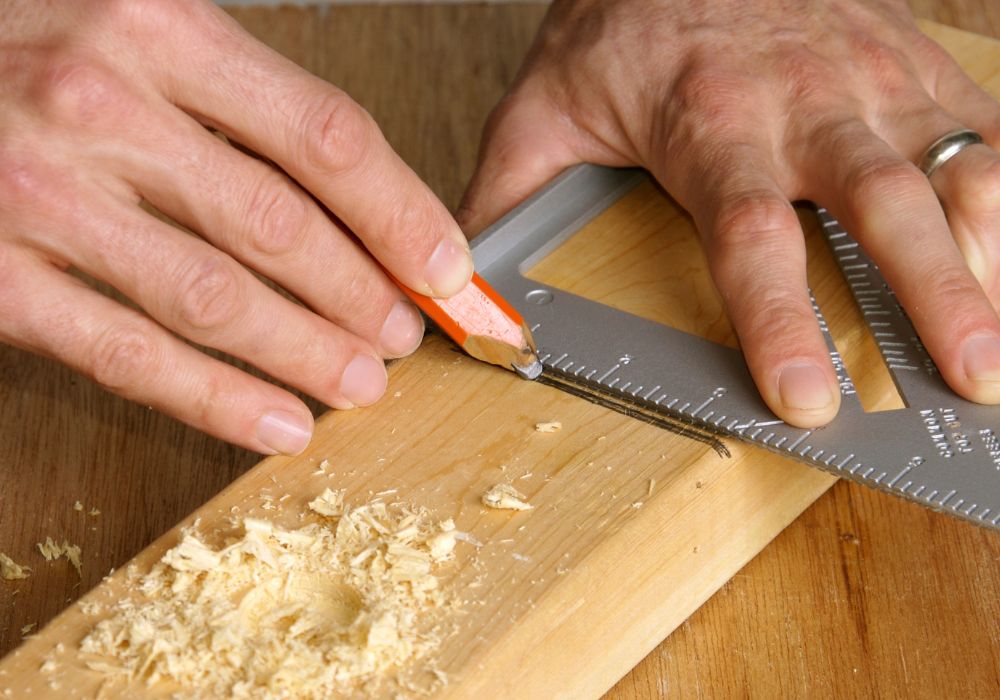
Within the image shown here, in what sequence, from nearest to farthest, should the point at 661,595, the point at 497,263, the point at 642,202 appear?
the point at 661,595
the point at 497,263
the point at 642,202

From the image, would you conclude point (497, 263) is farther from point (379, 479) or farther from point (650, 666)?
point (650, 666)

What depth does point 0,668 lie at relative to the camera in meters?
0.98

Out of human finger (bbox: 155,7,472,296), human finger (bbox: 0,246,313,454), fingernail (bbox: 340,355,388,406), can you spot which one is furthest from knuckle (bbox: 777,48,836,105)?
human finger (bbox: 0,246,313,454)

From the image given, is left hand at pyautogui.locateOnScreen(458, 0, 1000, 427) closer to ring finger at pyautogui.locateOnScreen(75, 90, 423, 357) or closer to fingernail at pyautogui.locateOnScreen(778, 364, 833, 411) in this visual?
fingernail at pyautogui.locateOnScreen(778, 364, 833, 411)

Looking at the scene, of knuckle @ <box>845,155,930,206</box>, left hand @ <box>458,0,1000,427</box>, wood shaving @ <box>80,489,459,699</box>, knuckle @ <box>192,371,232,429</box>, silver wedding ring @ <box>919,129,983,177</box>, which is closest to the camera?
wood shaving @ <box>80,489,459,699</box>

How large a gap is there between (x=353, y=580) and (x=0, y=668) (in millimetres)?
302

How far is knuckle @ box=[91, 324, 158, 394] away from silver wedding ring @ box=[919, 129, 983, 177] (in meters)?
0.99

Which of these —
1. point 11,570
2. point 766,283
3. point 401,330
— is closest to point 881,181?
point 766,283

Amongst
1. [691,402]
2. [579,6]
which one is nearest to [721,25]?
[579,6]

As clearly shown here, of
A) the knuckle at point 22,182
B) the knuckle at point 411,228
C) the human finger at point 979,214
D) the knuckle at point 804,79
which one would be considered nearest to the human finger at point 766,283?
the knuckle at point 804,79

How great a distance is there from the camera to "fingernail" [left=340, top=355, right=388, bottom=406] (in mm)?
1260

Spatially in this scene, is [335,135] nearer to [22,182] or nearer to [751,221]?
[22,182]

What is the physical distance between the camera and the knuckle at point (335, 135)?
1133mm

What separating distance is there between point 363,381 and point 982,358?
2.17 ft
